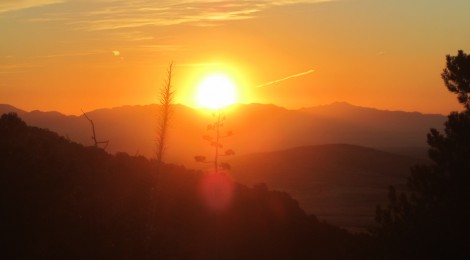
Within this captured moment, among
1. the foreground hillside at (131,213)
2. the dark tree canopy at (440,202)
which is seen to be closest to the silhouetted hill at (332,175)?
the foreground hillside at (131,213)

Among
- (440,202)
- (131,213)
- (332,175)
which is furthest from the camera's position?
(332,175)

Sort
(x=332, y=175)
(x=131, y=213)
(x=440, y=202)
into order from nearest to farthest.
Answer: (x=440, y=202) < (x=131, y=213) < (x=332, y=175)

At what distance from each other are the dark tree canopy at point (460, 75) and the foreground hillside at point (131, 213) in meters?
6.49

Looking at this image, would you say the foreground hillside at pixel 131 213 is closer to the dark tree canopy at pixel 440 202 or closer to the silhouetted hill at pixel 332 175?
the dark tree canopy at pixel 440 202

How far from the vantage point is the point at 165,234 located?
1886cm

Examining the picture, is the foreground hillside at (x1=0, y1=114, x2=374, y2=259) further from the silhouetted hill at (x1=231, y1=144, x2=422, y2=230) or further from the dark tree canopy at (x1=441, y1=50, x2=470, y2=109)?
the silhouetted hill at (x1=231, y1=144, x2=422, y2=230)

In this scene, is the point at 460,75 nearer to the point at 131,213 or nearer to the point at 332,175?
the point at 131,213

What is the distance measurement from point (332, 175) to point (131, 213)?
286 feet

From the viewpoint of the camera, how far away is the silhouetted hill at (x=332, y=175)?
221ft

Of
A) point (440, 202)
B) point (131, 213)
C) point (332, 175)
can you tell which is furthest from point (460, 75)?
point (332, 175)

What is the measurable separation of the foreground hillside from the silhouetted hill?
29.0 metres

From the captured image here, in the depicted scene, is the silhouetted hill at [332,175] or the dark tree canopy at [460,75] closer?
the dark tree canopy at [460,75]

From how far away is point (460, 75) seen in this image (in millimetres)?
22094

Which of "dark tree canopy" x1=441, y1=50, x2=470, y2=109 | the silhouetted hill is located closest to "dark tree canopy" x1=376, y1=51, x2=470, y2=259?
"dark tree canopy" x1=441, y1=50, x2=470, y2=109
